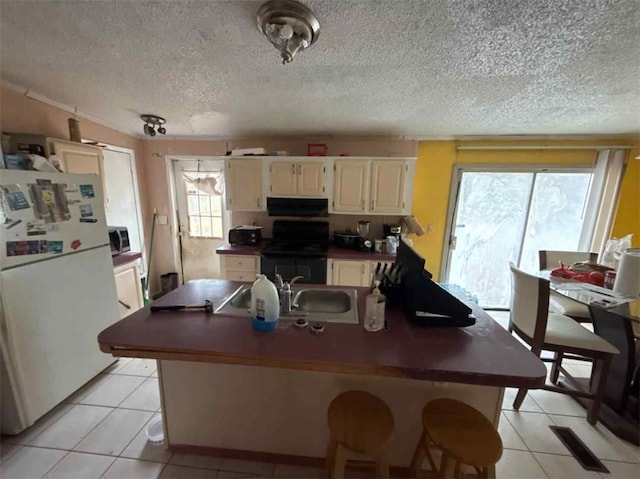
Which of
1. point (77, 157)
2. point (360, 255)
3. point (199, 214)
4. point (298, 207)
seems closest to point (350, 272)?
point (360, 255)

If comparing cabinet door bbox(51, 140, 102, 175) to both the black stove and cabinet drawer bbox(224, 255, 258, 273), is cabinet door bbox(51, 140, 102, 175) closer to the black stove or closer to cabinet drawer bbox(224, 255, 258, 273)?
cabinet drawer bbox(224, 255, 258, 273)

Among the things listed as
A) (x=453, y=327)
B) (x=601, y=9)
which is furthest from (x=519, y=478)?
(x=601, y=9)

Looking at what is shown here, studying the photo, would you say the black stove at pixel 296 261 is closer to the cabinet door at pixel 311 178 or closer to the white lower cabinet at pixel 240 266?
the white lower cabinet at pixel 240 266

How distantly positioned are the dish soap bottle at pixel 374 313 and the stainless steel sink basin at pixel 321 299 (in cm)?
46

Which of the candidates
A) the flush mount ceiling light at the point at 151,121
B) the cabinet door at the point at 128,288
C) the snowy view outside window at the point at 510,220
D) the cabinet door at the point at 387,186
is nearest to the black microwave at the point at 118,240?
the cabinet door at the point at 128,288

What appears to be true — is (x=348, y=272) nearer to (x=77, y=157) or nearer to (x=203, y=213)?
(x=203, y=213)

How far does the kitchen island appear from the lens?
988 mm

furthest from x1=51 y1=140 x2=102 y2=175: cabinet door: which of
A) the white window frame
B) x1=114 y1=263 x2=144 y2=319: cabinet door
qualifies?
the white window frame

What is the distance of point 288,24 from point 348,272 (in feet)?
7.63

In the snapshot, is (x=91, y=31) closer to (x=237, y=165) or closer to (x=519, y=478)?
(x=237, y=165)

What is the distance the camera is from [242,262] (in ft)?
9.94

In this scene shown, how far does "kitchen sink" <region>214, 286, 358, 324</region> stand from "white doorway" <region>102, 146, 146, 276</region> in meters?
2.38

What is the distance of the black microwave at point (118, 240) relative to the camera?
254cm

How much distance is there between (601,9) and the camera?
1.05m
